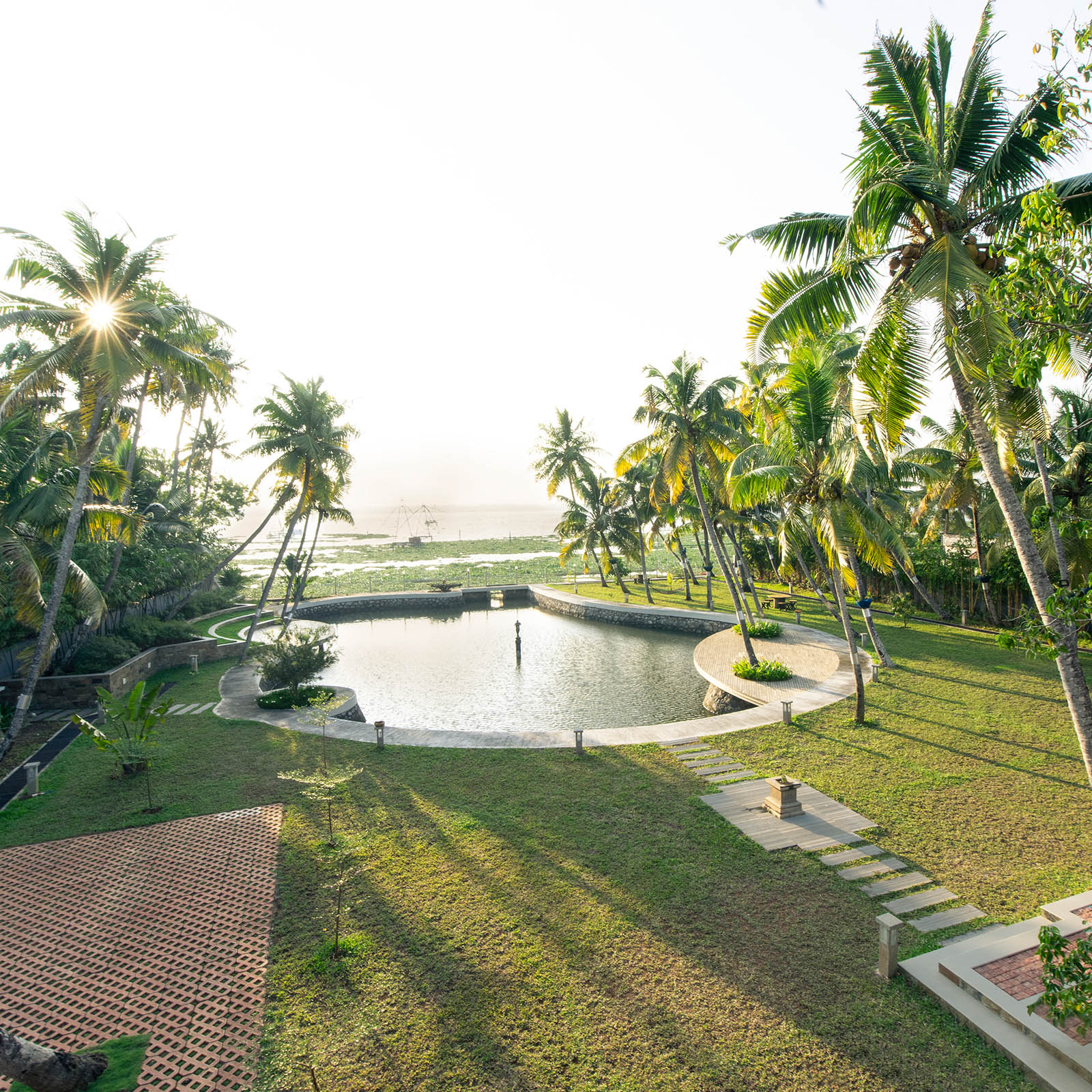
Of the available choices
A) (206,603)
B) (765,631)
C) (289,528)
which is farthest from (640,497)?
(206,603)

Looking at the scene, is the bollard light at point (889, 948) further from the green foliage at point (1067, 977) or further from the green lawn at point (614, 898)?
the green foliage at point (1067, 977)

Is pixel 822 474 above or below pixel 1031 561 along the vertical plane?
above

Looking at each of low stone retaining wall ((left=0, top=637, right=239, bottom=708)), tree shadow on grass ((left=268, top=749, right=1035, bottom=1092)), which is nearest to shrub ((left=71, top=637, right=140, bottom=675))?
low stone retaining wall ((left=0, top=637, right=239, bottom=708))

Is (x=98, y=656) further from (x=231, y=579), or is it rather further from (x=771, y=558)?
(x=771, y=558)

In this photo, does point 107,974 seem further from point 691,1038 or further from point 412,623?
point 412,623

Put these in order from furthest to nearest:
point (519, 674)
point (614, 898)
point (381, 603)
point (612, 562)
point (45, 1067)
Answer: point (381, 603) < point (612, 562) < point (519, 674) < point (614, 898) < point (45, 1067)

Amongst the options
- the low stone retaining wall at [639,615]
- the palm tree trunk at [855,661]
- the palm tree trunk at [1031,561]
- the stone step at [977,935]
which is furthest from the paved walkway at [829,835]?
the low stone retaining wall at [639,615]
